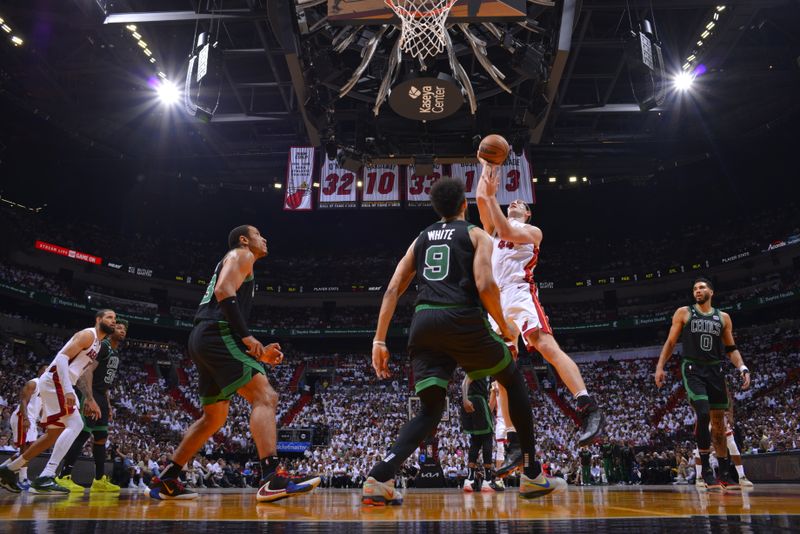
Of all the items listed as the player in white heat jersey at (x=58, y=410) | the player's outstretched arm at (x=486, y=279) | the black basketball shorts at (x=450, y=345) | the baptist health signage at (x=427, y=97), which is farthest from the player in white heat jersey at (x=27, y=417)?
the baptist health signage at (x=427, y=97)

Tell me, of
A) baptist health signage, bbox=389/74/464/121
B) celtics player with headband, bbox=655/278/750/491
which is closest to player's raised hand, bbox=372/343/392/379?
celtics player with headband, bbox=655/278/750/491

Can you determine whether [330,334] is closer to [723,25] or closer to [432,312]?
[723,25]

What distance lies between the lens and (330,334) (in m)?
31.9

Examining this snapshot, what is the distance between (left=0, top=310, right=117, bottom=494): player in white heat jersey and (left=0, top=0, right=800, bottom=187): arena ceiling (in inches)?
262

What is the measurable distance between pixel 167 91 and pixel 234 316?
16976mm

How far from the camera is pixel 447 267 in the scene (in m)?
3.54

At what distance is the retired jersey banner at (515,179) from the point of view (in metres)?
17.4

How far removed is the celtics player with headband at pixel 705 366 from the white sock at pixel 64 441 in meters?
6.18

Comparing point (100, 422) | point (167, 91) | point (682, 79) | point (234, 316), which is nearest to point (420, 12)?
point (234, 316)

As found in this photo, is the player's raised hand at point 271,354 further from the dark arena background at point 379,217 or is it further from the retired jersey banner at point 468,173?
the retired jersey banner at point 468,173

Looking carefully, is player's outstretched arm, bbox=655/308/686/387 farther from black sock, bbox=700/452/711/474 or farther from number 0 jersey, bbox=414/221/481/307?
number 0 jersey, bbox=414/221/481/307

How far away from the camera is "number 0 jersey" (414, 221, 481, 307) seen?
347cm

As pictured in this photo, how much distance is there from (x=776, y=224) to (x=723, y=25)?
1687 centimetres

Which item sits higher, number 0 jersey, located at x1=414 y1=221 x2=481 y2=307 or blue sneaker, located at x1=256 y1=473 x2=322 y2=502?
number 0 jersey, located at x1=414 y1=221 x2=481 y2=307
